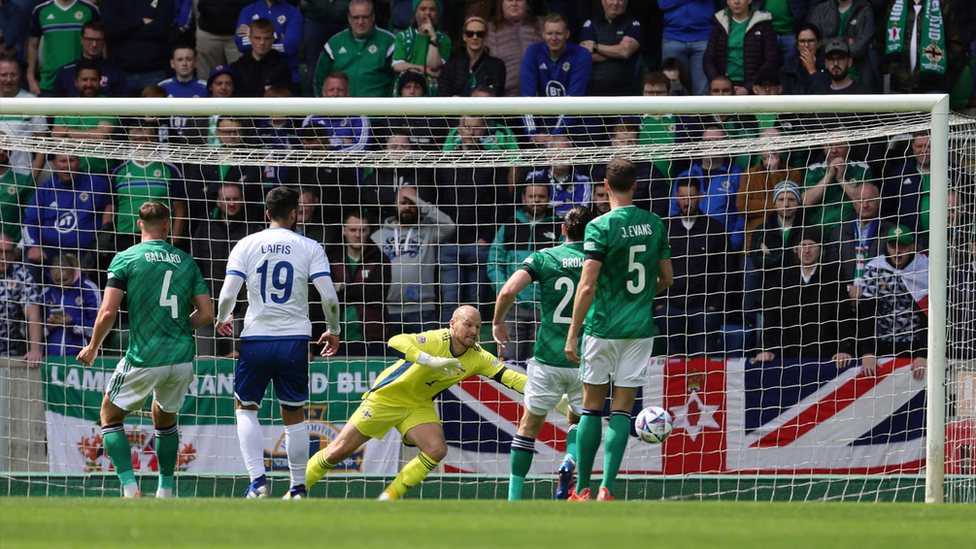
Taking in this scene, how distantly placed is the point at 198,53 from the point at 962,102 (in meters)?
8.20

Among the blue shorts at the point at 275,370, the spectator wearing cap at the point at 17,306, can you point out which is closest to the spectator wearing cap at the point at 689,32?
the blue shorts at the point at 275,370

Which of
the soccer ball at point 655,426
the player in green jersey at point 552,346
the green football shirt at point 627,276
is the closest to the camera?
the green football shirt at point 627,276

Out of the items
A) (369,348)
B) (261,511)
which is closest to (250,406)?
(369,348)

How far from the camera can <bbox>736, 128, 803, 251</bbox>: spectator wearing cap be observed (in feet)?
31.9

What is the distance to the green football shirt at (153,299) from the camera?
7598 millimetres

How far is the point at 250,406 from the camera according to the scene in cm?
768

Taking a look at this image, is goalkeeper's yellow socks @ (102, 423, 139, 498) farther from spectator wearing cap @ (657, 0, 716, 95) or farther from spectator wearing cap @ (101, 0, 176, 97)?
spectator wearing cap @ (657, 0, 716, 95)

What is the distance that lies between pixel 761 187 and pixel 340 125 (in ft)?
12.8

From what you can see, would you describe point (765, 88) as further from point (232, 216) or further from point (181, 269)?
point (181, 269)

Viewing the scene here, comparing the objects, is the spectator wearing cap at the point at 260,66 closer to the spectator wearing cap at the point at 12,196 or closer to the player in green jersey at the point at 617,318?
the spectator wearing cap at the point at 12,196

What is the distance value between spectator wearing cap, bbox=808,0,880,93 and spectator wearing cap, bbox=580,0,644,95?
1870mm

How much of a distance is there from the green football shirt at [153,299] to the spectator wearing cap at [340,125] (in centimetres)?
193

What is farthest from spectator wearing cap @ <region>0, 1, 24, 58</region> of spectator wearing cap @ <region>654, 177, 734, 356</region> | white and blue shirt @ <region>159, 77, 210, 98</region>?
spectator wearing cap @ <region>654, 177, 734, 356</region>

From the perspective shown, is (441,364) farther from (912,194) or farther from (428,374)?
(912,194)
